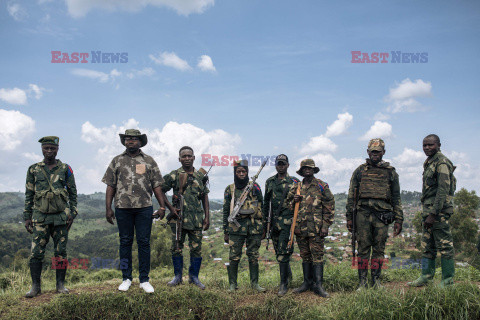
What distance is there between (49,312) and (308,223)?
201 inches

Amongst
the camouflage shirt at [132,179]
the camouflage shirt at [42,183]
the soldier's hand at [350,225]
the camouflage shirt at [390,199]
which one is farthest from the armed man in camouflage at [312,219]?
the camouflage shirt at [42,183]

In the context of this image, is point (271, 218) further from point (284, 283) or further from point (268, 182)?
point (284, 283)

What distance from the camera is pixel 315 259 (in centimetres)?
661

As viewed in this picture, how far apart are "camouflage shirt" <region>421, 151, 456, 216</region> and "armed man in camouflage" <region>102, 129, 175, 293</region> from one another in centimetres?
522

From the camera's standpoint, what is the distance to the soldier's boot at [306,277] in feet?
22.3

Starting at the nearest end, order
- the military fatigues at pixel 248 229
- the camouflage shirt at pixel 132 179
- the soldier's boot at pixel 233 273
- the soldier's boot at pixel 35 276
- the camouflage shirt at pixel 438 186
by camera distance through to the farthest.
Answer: the camouflage shirt at pixel 132 179
the camouflage shirt at pixel 438 186
the soldier's boot at pixel 35 276
the military fatigues at pixel 248 229
the soldier's boot at pixel 233 273

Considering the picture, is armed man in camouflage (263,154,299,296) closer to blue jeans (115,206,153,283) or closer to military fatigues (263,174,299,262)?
military fatigues (263,174,299,262)

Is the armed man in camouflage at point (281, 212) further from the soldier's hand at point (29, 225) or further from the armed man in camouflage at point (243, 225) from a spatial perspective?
the soldier's hand at point (29, 225)

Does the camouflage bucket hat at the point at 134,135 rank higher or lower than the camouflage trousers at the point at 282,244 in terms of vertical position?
higher

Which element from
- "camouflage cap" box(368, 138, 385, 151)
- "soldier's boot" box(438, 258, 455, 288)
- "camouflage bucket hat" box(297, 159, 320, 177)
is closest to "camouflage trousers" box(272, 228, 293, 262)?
"camouflage bucket hat" box(297, 159, 320, 177)

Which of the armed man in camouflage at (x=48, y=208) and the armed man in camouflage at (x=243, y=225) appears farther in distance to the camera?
the armed man in camouflage at (x=243, y=225)

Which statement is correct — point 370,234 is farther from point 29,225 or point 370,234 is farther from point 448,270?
point 29,225

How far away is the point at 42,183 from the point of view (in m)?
6.49

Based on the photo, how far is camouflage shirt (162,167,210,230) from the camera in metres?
6.61
